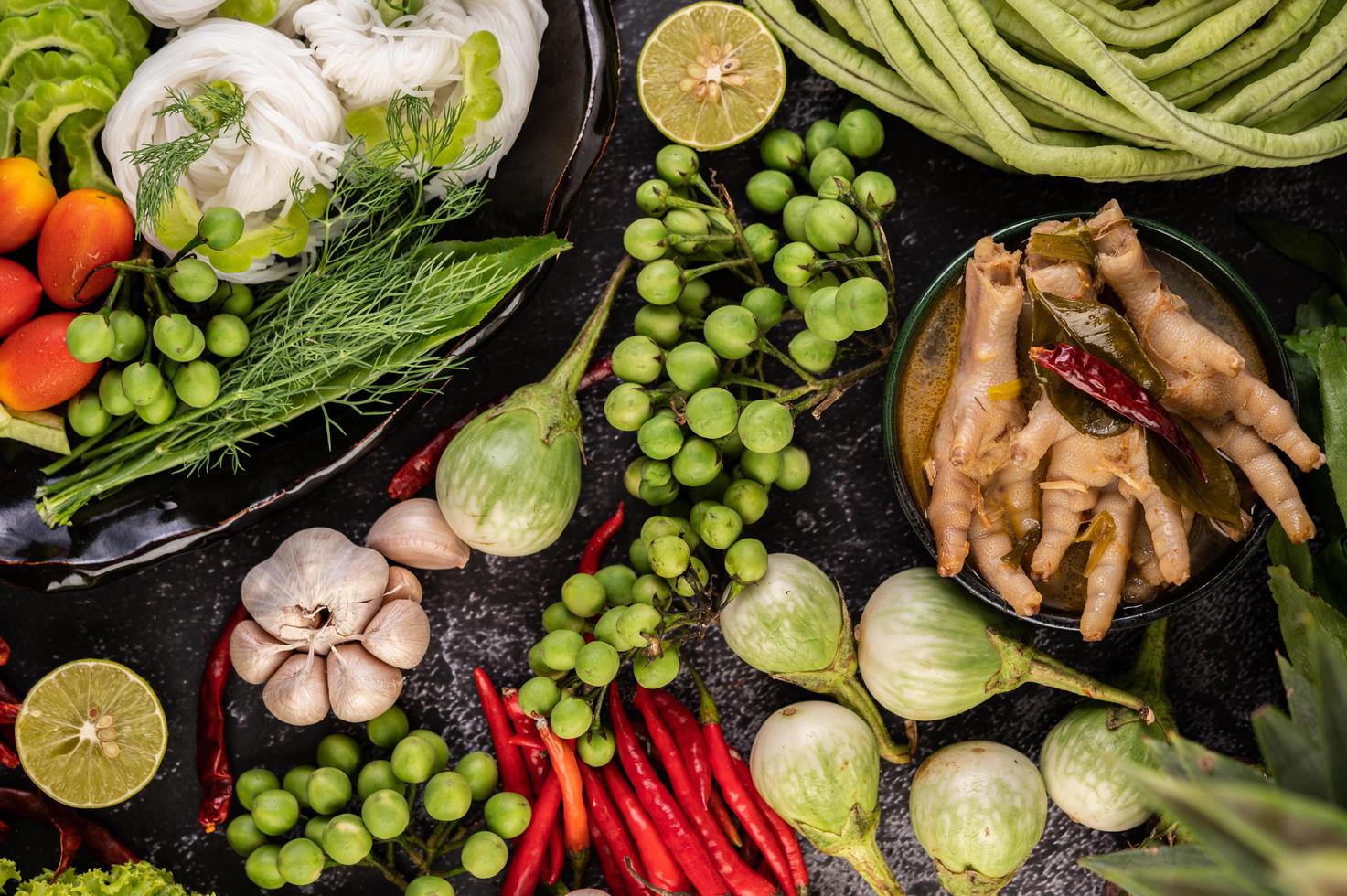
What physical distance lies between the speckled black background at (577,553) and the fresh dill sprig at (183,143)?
2.16 feet

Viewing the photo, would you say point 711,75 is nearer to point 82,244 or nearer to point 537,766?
point 82,244

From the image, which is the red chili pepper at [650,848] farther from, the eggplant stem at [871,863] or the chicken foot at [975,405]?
the chicken foot at [975,405]

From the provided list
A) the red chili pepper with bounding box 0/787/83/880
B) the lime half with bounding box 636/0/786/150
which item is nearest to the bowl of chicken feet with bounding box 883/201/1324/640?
the lime half with bounding box 636/0/786/150

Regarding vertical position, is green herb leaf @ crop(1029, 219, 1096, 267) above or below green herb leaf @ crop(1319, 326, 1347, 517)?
above

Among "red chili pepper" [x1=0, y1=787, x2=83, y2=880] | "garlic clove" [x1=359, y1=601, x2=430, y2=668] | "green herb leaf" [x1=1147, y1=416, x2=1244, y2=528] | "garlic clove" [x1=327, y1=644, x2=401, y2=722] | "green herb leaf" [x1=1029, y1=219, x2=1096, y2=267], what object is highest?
"green herb leaf" [x1=1029, y1=219, x2=1096, y2=267]

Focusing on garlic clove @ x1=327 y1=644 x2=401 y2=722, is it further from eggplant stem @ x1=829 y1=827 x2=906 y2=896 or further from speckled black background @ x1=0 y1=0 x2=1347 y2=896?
eggplant stem @ x1=829 y1=827 x2=906 y2=896

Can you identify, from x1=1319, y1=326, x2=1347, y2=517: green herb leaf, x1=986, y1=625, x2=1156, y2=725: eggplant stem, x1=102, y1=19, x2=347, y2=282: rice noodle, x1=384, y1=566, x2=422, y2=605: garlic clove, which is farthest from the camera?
x1=384, y1=566, x2=422, y2=605: garlic clove

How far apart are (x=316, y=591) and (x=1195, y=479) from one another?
5.20 feet

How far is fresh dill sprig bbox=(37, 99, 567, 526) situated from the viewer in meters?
1.85

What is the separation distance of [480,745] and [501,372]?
783mm

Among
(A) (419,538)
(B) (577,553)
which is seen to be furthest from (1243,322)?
(A) (419,538)

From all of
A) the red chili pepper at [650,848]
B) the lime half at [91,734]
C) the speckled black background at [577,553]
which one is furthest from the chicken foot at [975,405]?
the lime half at [91,734]

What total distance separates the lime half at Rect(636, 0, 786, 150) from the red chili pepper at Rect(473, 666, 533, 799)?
3.78ft

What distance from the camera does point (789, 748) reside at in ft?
6.65
